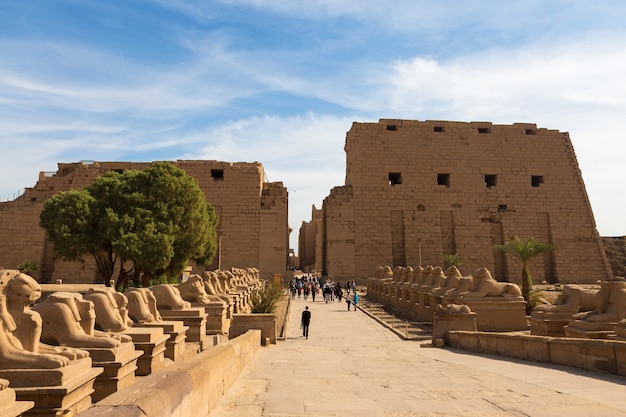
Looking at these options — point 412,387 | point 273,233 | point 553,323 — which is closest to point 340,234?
point 273,233

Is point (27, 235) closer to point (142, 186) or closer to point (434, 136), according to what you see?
point (142, 186)

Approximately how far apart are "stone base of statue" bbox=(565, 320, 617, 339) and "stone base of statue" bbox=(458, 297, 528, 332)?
292 cm

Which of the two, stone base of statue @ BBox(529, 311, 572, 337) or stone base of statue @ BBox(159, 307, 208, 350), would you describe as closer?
stone base of statue @ BBox(159, 307, 208, 350)

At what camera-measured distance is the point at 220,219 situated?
28.4 metres

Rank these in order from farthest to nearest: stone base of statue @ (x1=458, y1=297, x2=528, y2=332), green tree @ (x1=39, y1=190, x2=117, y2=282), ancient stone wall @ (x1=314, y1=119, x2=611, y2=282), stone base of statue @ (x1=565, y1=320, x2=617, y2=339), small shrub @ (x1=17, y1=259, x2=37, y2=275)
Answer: ancient stone wall @ (x1=314, y1=119, x2=611, y2=282) → small shrub @ (x1=17, y1=259, x2=37, y2=275) → green tree @ (x1=39, y1=190, x2=117, y2=282) → stone base of statue @ (x1=458, y1=297, x2=528, y2=332) → stone base of statue @ (x1=565, y1=320, x2=617, y2=339)

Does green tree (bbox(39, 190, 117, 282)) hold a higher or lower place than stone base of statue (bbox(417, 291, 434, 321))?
higher

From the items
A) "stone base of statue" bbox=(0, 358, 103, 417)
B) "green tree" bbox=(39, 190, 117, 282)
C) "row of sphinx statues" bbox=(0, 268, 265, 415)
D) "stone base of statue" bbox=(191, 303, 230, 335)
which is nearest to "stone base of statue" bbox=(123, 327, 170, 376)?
"row of sphinx statues" bbox=(0, 268, 265, 415)

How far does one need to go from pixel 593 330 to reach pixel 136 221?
16.8m

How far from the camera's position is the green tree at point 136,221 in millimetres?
18250

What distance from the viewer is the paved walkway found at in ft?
11.2

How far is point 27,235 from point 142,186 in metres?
13.0

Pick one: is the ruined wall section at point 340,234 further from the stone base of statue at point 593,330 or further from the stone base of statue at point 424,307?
the stone base of statue at point 593,330

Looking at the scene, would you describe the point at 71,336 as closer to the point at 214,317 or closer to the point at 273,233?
the point at 214,317

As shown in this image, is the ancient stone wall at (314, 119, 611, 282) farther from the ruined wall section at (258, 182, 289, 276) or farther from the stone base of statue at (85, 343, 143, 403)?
the stone base of statue at (85, 343, 143, 403)
